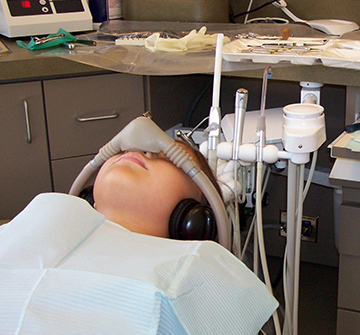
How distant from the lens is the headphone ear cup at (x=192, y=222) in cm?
88

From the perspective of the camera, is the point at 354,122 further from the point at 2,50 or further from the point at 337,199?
the point at 2,50

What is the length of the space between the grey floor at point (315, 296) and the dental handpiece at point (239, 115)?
1.01 m

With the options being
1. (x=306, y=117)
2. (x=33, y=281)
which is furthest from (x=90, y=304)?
(x=306, y=117)

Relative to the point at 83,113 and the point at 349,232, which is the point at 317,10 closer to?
the point at 83,113

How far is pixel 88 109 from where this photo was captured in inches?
64.6

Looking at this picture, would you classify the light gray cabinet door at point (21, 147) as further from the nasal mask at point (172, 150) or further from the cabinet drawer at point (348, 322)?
the cabinet drawer at point (348, 322)

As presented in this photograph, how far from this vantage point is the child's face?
3.00ft

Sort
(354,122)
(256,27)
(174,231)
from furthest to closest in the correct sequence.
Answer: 1. (256,27)
2. (354,122)
3. (174,231)

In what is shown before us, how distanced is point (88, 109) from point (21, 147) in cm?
24

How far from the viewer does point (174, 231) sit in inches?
35.7

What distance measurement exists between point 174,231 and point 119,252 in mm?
170

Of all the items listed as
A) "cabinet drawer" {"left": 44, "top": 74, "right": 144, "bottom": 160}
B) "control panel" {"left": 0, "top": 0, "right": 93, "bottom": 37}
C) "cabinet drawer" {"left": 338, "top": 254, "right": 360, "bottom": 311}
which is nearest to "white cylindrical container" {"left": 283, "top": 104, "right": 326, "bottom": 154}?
"cabinet drawer" {"left": 338, "top": 254, "right": 360, "bottom": 311}

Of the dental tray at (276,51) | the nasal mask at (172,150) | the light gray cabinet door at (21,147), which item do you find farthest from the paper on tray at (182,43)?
the nasal mask at (172,150)

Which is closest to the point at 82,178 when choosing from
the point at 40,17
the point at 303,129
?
the point at 303,129
